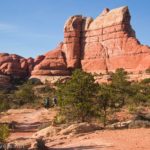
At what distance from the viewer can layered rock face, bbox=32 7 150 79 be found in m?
77.9

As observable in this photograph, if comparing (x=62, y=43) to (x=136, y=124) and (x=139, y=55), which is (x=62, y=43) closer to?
(x=139, y=55)

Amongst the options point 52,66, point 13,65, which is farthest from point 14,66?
point 52,66

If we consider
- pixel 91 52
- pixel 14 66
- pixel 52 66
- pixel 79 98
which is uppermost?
pixel 91 52

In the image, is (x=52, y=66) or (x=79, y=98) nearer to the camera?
(x=79, y=98)

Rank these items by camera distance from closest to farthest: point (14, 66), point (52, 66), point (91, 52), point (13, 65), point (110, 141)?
point (110, 141)
point (52, 66)
point (91, 52)
point (13, 65)
point (14, 66)

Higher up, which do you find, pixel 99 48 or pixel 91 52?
pixel 99 48

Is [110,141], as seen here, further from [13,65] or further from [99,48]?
[13,65]

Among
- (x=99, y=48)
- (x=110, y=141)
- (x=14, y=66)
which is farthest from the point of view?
(x=14, y=66)

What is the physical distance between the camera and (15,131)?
950 inches

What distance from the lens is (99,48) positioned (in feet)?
274

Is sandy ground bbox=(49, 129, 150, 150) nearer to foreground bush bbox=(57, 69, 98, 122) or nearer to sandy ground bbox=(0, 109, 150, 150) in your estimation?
sandy ground bbox=(0, 109, 150, 150)

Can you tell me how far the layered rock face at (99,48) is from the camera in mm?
77875

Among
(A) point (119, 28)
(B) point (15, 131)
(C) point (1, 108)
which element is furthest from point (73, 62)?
(B) point (15, 131)

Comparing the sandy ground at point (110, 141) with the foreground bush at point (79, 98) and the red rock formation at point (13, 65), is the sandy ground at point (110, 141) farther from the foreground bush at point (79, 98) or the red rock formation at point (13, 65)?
the red rock formation at point (13, 65)
